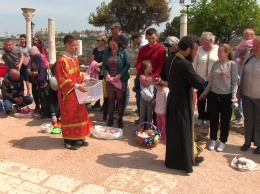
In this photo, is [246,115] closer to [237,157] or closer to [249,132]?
[249,132]

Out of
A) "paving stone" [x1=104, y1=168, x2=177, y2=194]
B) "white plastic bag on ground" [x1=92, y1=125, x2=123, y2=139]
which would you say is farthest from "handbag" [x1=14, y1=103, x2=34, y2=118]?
"paving stone" [x1=104, y1=168, x2=177, y2=194]

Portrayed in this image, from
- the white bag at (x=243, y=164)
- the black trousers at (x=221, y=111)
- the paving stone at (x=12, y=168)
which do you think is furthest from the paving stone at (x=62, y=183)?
the black trousers at (x=221, y=111)

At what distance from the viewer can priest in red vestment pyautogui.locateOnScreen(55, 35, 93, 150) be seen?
15.8 ft

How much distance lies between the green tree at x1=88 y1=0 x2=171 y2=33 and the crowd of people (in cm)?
2254

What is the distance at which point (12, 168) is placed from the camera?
4.36 m

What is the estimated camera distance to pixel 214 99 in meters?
5.16

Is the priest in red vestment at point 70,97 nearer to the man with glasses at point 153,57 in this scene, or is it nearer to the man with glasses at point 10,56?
the man with glasses at point 153,57

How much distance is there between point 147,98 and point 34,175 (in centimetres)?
242

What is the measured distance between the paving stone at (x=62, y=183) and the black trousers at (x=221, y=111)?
2.49m

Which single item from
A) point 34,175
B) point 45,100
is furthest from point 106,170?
point 45,100

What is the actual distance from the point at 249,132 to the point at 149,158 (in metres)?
1.75

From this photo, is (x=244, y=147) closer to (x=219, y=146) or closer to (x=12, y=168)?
(x=219, y=146)

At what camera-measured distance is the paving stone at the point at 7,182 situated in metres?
3.77

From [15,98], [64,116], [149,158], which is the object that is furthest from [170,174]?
[15,98]
